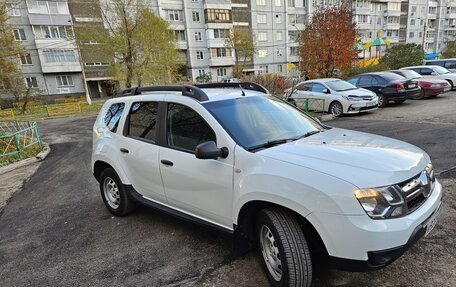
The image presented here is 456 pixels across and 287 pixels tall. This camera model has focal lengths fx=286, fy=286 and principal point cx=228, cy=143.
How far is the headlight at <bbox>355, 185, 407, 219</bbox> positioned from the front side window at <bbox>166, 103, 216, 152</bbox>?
140 cm

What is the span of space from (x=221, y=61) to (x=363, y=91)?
35215 mm

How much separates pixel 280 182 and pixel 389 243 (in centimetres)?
85

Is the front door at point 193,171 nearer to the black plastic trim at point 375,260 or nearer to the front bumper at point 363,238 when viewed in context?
the front bumper at point 363,238

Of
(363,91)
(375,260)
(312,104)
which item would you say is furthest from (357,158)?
(363,91)

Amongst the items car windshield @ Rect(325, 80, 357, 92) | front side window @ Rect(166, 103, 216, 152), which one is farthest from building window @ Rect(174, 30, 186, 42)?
front side window @ Rect(166, 103, 216, 152)

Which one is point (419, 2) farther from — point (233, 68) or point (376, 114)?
point (376, 114)

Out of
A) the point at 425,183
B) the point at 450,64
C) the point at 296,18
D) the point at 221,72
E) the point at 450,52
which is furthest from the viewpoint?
the point at 296,18

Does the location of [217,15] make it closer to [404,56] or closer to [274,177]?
[404,56]

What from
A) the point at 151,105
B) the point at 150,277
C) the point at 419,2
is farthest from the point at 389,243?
the point at 419,2

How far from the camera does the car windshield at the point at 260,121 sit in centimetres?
278

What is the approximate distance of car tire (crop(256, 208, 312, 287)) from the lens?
224 cm

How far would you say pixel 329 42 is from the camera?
62.2ft

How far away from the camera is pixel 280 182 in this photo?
7.38 feet

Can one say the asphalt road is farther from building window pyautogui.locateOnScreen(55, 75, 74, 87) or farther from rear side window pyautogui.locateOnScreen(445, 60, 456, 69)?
building window pyautogui.locateOnScreen(55, 75, 74, 87)
